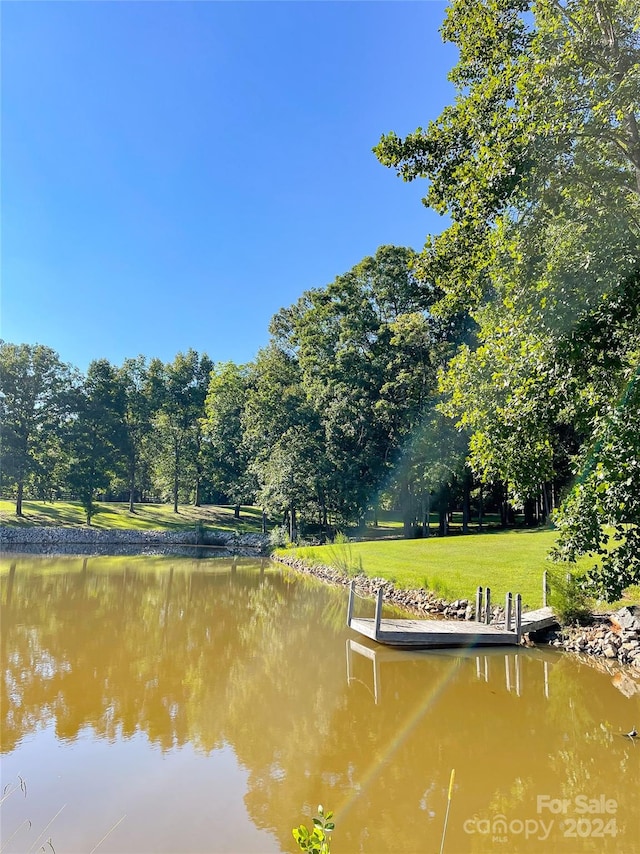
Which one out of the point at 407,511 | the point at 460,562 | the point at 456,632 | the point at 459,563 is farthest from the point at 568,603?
the point at 407,511

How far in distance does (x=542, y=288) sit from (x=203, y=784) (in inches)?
301

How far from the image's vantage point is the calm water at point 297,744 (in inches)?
237

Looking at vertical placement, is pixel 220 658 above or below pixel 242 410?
below

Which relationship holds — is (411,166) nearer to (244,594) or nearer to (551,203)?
(551,203)

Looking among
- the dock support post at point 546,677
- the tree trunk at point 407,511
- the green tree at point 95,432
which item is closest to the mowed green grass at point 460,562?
the dock support post at point 546,677

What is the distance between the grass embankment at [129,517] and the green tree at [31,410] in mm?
1833

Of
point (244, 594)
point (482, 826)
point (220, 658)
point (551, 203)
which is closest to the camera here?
point (482, 826)

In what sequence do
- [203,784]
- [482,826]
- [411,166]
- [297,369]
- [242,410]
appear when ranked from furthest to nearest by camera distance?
[242,410]
[297,369]
[411,166]
[203,784]
[482,826]

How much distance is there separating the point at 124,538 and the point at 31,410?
1404 cm

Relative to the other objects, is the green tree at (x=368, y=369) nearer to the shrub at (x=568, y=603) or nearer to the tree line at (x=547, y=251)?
the shrub at (x=568, y=603)

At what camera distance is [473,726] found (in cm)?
882

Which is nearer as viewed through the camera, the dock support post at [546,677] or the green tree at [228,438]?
the dock support post at [546,677]

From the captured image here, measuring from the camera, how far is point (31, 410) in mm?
46531

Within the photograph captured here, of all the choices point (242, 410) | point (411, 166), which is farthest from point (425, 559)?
point (242, 410)
